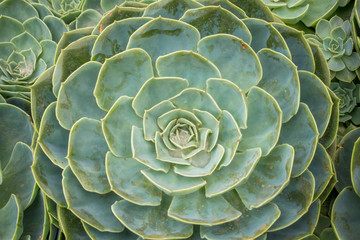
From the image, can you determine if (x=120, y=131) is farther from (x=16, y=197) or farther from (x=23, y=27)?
(x=23, y=27)

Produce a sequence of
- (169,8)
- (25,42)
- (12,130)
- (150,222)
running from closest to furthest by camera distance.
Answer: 1. (150,222)
2. (169,8)
3. (12,130)
4. (25,42)

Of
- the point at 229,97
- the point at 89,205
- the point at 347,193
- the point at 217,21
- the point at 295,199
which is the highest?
the point at 217,21

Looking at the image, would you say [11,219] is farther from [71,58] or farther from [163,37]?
[163,37]

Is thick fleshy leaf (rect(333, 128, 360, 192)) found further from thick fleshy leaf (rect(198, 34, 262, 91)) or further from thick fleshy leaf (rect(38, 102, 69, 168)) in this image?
thick fleshy leaf (rect(38, 102, 69, 168))

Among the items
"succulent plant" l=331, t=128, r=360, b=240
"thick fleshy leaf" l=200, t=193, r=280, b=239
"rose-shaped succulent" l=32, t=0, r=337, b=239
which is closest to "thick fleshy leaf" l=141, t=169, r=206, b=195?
"rose-shaped succulent" l=32, t=0, r=337, b=239

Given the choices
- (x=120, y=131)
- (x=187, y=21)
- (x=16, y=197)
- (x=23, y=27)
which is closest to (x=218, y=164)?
(x=120, y=131)

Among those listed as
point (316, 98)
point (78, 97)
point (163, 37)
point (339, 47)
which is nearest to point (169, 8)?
point (163, 37)
